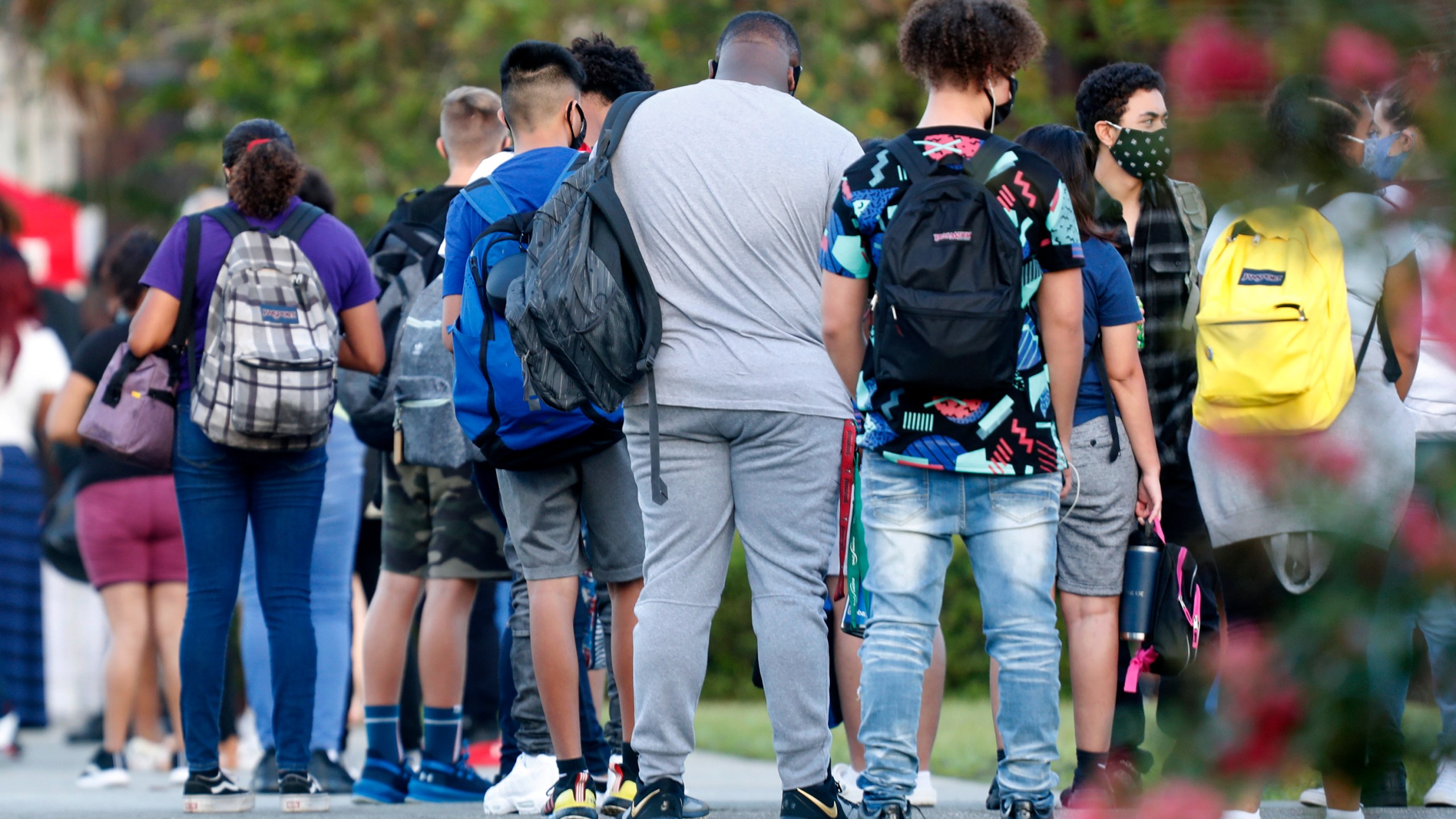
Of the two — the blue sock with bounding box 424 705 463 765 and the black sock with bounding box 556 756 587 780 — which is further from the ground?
the black sock with bounding box 556 756 587 780

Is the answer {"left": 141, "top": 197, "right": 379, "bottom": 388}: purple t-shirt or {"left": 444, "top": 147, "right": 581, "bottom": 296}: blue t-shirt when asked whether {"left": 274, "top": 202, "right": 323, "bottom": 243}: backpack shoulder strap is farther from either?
{"left": 444, "top": 147, "right": 581, "bottom": 296}: blue t-shirt

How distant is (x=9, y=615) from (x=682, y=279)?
689 cm

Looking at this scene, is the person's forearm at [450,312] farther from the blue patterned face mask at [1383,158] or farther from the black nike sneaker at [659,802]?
the blue patterned face mask at [1383,158]

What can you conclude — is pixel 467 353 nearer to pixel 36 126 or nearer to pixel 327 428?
pixel 327 428

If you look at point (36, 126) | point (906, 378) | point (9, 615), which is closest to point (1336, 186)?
point (906, 378)

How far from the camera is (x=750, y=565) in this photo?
4.09 metres

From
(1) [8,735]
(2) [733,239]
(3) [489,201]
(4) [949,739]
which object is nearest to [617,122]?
(2) [733,239]

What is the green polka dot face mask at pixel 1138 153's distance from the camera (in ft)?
15.7

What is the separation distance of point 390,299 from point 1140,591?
2.73m

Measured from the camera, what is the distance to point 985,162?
379cm

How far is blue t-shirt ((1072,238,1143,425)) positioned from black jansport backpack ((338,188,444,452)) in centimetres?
220

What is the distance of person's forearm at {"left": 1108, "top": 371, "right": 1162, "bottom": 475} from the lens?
443 centimetres

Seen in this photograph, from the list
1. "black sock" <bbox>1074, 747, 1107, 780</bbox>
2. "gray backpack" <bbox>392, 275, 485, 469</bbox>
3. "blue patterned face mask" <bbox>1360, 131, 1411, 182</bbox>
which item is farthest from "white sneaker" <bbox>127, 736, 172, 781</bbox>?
"blue patterned face mask" <bbox>1360, 131, 1411, 182</bbox>

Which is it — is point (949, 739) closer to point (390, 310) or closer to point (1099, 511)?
point (390, 310)
